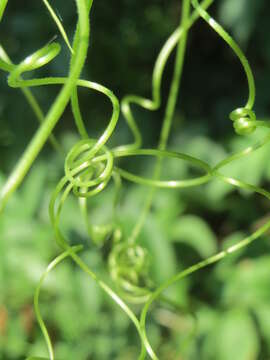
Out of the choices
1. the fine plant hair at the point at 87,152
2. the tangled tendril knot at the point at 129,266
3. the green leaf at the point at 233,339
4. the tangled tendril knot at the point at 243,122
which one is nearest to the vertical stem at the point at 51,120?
the fine plant hair at the point at 87,152

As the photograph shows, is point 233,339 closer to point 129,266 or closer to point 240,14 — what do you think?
point 129,266

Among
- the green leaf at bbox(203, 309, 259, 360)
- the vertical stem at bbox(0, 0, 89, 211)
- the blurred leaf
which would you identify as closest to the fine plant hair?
the vertical stem at bbox(0, 0, 89, 211)

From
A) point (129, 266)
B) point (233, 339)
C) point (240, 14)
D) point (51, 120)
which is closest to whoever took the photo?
point (51, 120)

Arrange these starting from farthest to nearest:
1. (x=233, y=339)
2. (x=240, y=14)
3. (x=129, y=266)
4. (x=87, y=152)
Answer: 1. (x=240, y=14)
2. (x=233, y=339)
3. (x=129, y=266)
4. (x=87, y=152)

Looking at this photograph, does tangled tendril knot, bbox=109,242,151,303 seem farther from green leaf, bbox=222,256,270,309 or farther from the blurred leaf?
the blurred leaf

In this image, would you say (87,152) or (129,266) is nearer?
(87,152)

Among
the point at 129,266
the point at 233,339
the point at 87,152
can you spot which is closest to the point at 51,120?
the point at 87,152

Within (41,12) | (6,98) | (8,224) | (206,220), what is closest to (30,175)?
(8,224)

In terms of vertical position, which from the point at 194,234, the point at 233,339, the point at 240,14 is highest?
the point at 240,14

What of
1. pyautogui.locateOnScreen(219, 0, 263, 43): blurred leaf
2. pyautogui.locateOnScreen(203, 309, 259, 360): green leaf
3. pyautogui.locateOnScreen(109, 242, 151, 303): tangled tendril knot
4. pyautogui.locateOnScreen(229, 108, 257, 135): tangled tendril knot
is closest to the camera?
pyautogui.locateOnScreen(229, 108, 257, 135): tangled tendril knot

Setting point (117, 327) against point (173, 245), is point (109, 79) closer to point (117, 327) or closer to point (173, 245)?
point (173, 245)

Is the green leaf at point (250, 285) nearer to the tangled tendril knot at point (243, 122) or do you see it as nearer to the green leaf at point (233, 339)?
the green leaf at point (233, 339)
